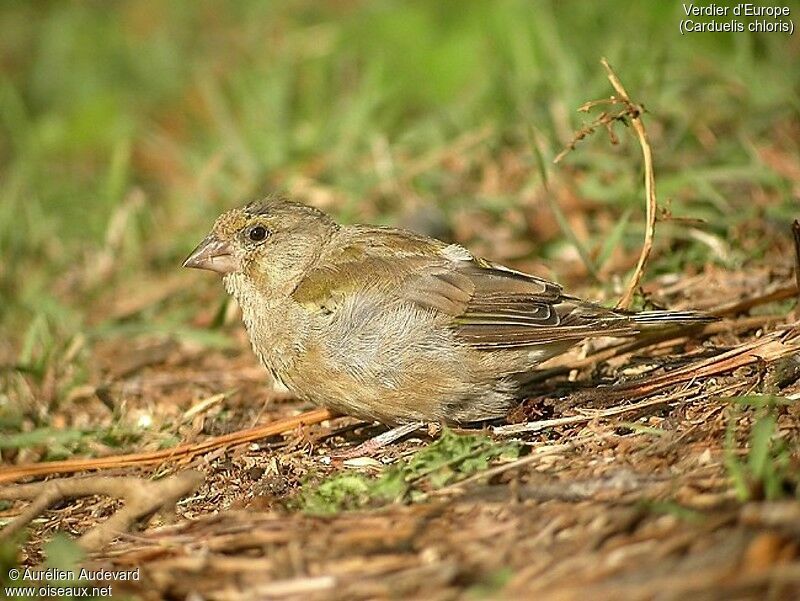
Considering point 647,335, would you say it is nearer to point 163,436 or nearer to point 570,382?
point 570,382

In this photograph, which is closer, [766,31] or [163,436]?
[163,436]

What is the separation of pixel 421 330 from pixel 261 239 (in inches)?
41.8

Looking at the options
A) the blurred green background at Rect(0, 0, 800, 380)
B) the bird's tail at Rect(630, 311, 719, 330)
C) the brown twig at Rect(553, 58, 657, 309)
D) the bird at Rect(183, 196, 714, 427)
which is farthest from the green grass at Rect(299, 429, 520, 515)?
the blurred green background at Rect(0, 0, 800, 380)

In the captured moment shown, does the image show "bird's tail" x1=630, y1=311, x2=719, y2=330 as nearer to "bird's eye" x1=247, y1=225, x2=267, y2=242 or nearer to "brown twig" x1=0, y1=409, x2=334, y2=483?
"brown twig" x1=0, y1=409, x2=334, y2=483

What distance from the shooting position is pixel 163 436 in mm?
4715

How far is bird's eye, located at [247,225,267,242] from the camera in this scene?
4.90m

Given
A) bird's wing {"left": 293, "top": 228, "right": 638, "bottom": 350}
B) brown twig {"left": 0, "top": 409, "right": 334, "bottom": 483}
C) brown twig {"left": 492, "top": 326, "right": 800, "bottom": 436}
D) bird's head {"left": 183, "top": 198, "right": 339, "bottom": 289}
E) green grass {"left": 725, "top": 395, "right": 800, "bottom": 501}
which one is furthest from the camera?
bird's head {"left": 183, "top": 198, "right": 339, "bottom": 289}

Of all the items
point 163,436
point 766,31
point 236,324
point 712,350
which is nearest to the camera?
point 712,350

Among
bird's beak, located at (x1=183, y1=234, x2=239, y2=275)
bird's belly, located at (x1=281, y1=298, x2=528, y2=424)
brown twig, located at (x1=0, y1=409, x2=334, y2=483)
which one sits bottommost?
brown twig, located at (x1=0, y1=409, x2=334, y2=483)

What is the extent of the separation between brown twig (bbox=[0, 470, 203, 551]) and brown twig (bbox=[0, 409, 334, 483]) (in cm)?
78

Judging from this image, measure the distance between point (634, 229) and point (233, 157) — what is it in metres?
2.92

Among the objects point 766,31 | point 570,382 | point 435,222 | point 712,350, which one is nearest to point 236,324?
point 435,222

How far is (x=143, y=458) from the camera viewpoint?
14.4 feet

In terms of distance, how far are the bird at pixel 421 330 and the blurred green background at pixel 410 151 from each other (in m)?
0.97
